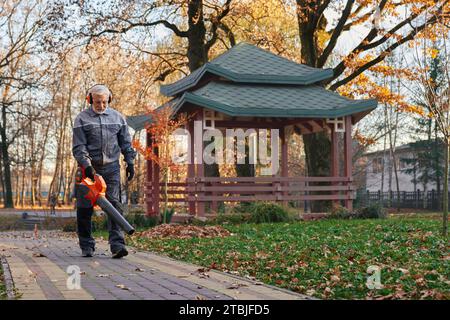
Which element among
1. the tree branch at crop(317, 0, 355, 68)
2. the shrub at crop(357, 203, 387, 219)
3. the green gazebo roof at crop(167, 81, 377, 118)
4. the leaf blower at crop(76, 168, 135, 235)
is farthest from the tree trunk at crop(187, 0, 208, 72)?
the leaf blower at crop(76, 168, 135, 235)

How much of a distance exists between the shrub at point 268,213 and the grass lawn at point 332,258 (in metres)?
4.63

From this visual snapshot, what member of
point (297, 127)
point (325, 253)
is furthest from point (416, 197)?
point (325, 253)

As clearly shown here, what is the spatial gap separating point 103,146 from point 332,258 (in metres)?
3.26

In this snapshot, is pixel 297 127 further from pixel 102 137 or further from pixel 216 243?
pixel 102 137

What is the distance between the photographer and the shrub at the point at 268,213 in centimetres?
2008

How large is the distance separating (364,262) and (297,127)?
691 inches

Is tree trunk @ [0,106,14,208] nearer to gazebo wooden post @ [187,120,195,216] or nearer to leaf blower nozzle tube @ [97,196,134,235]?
gazebo wooden post @ [187,120,195,216]

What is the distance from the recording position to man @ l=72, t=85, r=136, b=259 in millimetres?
9227

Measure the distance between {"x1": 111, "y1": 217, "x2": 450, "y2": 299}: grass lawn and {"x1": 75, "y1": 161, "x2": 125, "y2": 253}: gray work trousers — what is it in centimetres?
105

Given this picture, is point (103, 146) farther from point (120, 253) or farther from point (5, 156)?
point (5, 156)

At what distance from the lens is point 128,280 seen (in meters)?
7.32

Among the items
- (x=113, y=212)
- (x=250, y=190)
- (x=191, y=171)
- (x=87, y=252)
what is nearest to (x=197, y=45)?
(x=191, y=171)

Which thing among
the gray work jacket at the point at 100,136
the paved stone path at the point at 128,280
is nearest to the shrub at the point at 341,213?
the paved stone path at the point at 128,280
